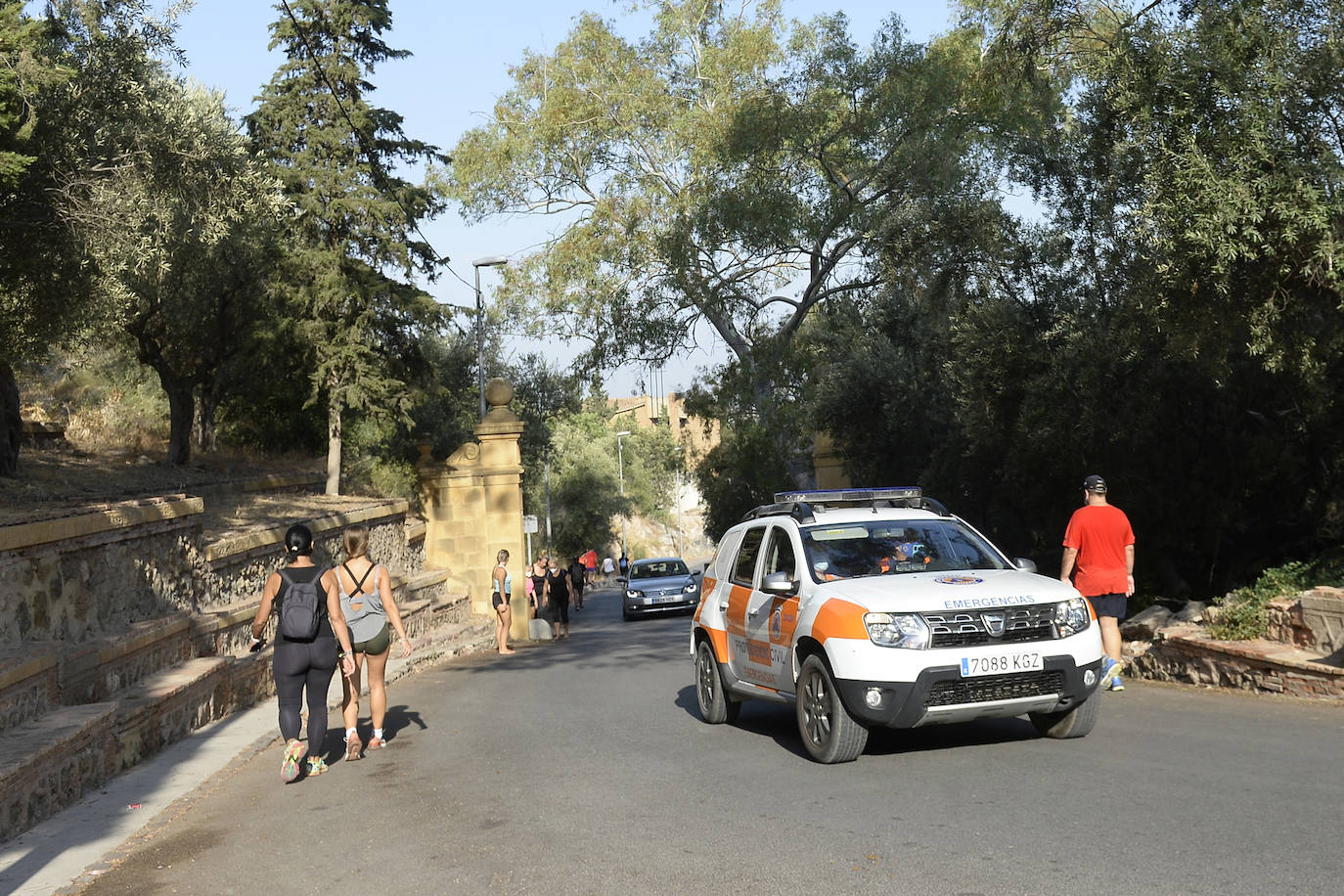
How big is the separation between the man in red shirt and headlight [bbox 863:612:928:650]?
327 centimetres

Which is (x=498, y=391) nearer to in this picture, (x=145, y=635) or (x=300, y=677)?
(x=145, y=635)

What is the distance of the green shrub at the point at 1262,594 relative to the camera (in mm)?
11586

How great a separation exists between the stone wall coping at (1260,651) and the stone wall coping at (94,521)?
9.88m

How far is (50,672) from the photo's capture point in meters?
9.20

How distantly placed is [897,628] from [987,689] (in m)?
0.69

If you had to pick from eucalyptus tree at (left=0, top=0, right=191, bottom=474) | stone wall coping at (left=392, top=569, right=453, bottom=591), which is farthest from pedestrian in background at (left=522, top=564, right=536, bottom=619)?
eucalyptus tree at (left=0, top=0, right=191, bottom=474)

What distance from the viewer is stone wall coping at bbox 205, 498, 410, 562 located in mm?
14887

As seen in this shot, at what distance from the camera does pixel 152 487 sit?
67.6ft

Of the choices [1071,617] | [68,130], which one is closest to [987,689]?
[1071,617]

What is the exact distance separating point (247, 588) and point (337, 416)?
10245mm

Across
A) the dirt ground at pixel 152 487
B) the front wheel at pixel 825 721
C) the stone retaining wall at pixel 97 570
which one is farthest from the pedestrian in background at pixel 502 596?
the front wheel at pixel 825 721

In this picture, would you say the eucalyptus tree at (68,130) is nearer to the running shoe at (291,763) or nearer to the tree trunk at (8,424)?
the tree trunk at (8,424)

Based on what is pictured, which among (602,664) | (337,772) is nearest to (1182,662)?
(337,772)

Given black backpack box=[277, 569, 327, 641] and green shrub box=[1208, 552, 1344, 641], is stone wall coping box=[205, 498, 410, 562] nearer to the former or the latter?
black backpack box=[277, 569, 327, 641]
